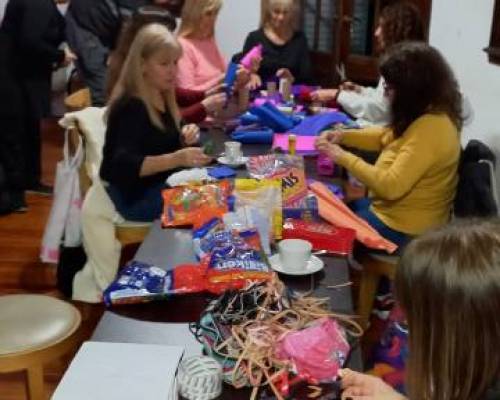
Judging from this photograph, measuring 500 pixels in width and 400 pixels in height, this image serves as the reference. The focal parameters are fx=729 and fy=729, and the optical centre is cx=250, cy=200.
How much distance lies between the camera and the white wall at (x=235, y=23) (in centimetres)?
514

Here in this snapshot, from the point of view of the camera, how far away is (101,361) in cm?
134

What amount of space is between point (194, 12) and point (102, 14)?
4.14ft

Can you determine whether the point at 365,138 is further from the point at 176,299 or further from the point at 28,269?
the point at 28,269

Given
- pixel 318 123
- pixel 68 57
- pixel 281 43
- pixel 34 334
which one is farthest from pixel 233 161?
pixel 68 57

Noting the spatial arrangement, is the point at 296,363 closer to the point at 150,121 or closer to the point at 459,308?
the point at 459,308

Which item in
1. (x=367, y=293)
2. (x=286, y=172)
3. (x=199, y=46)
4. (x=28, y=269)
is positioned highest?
(x=199, y=46)

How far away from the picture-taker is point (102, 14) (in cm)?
469

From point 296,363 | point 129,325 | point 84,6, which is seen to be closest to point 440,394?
point 296,363

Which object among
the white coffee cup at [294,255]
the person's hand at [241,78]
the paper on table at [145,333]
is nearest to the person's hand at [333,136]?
the person's hand at [241,78]

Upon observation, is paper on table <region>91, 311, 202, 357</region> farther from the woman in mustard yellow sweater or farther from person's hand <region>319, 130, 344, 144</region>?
person's hand <region>319, 130, 344, 144</region>

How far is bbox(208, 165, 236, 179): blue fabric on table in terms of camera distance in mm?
2412

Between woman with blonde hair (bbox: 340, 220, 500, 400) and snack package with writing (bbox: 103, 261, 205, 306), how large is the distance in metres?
0.63

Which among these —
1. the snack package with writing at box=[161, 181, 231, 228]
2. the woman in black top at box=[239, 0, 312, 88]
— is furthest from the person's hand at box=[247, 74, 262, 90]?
the snack package with writing at box=[161, 181, 231, 228]

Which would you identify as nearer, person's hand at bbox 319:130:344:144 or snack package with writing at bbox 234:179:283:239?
snack package with writing at bbox 234:179:283:239
